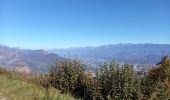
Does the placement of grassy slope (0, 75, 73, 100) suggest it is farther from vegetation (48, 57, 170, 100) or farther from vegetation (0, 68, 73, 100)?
vegetation (48, 57, 170, 100)

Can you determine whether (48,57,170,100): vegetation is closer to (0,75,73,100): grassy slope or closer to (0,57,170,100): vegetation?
(0,57,170,100): vegetation

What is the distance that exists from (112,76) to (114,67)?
46 centimetres

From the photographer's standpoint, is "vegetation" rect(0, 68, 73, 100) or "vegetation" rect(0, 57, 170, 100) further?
"vegetation" rect(0, 57, 170, 100)

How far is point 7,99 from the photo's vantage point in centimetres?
1227

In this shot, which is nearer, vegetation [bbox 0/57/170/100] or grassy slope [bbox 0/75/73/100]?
grassy slope [bbox 0/75/73/100]

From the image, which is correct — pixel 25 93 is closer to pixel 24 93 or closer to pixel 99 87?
pixel 24 93

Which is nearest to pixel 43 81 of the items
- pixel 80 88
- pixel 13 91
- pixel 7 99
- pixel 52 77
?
pixel 52 77

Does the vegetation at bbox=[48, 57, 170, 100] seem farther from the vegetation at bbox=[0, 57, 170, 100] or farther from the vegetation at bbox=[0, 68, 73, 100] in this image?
the vegetation at bbox=[0, 68, 73, 100]

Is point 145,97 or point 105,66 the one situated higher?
point 105,66

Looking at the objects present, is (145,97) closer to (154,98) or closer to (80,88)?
(154,98)

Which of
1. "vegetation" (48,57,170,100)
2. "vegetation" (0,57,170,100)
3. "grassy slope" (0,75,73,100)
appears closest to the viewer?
"grassy slope" (0,75,73,100)

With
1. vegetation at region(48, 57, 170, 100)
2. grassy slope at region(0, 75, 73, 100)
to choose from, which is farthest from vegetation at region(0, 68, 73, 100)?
vegetation at region(48, 57, 170, 100)

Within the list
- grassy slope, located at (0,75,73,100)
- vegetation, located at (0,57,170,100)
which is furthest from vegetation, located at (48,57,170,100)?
grassy slope, located at (0,75,73,100)

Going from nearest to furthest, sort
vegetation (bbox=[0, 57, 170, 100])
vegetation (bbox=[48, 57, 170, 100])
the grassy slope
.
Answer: the grassy slope
vegetation (bbox=[0, 57, 170, 100])
vegetation (bbox=[48, 57, 170, 100])
